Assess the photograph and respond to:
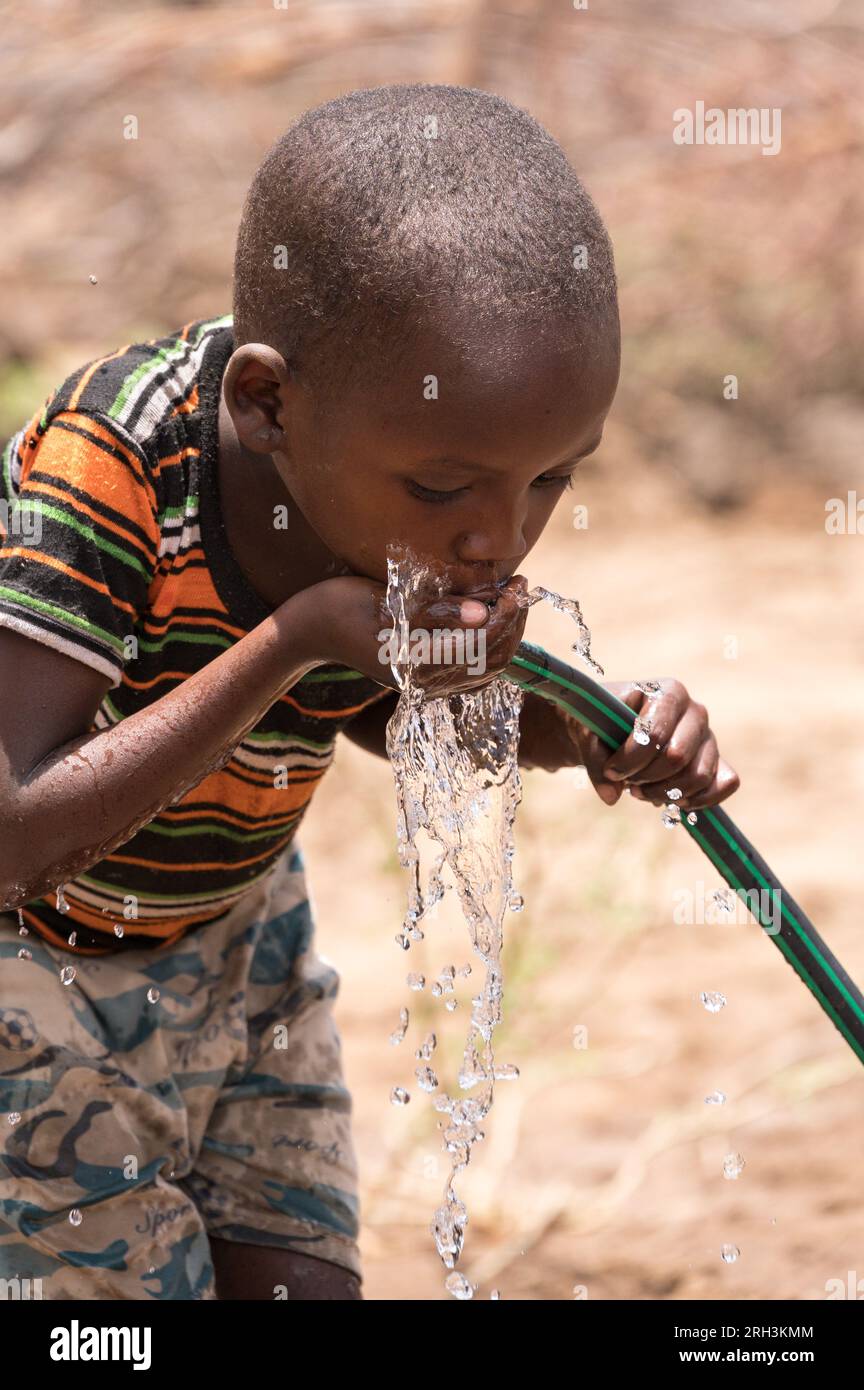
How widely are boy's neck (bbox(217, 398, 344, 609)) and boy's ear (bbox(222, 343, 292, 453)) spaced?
0.10 metres

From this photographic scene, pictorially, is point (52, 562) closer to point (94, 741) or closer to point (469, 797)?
point (94, 741)

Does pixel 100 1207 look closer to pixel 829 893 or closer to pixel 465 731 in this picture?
pixel 465 731

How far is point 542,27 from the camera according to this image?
7.07 meters

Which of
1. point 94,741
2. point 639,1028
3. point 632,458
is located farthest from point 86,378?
point 632,458

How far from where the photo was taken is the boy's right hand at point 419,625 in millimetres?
1594

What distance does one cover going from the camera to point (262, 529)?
1.87 metres

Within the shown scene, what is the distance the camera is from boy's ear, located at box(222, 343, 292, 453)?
1.69m

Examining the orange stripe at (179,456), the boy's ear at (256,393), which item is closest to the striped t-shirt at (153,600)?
the orange stripe at (179,456)

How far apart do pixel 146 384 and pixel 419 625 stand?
1.39 ft

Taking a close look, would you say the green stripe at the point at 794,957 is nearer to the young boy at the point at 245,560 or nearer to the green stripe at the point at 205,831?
the young boy at the point at 245,560

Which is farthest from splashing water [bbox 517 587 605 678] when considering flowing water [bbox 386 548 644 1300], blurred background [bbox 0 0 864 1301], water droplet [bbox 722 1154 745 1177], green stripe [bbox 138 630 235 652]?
blurred background [bbox 0 0 864 1301]

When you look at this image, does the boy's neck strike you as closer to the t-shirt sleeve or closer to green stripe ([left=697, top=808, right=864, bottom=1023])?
the t-shirt sleeve

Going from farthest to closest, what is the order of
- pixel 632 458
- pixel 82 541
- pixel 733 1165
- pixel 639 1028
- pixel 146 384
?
pixel 632 458 < pixel 639 1028 < pixel 733 1165 < pixel 146 384 < pixel 82 541

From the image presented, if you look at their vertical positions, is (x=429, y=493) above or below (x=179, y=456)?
below
